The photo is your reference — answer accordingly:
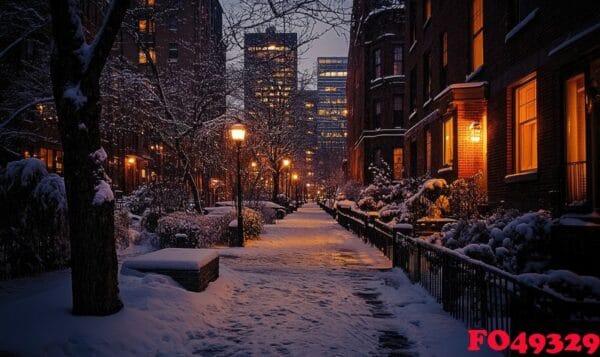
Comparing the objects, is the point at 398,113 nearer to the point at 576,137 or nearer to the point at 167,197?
the point at 167,197

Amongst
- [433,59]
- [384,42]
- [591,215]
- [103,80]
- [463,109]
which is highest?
[384,42]

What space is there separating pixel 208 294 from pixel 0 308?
3.21m

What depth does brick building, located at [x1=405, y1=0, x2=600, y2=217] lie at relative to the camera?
898cm

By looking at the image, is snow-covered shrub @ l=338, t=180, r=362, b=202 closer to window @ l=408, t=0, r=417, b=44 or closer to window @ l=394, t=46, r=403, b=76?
window @ l=394, t=46, r=403, b=76

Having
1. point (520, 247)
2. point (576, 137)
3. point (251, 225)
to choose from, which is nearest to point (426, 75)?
point (251, 225)

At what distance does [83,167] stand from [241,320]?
319 cm

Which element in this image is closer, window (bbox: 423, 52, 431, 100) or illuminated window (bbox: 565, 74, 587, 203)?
illuminated window (bbox: 565, 74, 587, 203)

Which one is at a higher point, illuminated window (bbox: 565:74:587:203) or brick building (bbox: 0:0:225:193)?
brick building (bbox: 0:0:225:193)

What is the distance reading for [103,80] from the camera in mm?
15555

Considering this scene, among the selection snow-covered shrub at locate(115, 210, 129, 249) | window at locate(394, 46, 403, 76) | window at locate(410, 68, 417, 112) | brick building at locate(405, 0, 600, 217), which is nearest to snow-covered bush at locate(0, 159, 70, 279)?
snow-covered shrub at locate(115, 210, 129, 249)

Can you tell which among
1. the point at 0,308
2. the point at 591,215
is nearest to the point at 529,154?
the point at 591,215

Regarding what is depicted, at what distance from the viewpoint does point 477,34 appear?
15562 mm

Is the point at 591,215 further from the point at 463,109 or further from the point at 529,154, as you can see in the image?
the point at 463,109

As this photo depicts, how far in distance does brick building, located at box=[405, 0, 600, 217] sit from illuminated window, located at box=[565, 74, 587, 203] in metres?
0.02
